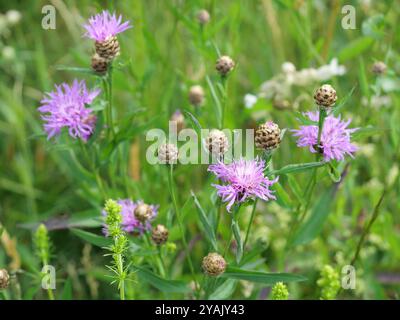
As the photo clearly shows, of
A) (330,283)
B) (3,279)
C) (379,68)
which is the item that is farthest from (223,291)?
(379,68)

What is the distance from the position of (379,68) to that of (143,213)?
32.6 inches

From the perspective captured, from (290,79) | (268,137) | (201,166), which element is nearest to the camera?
(268,137)

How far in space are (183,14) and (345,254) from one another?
3.09ft

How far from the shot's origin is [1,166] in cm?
236

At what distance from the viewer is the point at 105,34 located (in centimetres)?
132

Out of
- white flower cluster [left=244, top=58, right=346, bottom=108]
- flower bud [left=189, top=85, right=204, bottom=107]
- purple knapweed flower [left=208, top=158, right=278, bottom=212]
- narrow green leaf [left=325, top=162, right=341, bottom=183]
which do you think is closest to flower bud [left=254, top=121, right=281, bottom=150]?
purple knapweed flower [left=208, top=158, right=278, bottom=212]

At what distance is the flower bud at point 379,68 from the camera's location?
5.43ft

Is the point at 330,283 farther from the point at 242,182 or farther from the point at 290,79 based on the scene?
the point at 290,79

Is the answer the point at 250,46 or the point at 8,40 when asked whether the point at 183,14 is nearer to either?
the point at 250,46

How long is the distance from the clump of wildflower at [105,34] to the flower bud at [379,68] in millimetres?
758

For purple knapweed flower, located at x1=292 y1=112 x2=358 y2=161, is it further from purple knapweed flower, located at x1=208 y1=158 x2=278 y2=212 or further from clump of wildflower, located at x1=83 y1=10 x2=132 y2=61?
clump of wildflower, located at x1=83 y1=10 x2=132 y2=61

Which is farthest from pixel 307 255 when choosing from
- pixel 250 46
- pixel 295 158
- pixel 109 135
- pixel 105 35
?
pixel 250 46

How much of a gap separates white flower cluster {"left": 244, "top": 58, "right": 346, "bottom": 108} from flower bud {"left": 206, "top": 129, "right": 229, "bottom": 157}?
66 cm

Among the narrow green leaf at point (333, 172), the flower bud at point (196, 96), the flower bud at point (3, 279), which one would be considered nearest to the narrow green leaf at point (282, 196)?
the narrow green leaf at point (333, 172)
